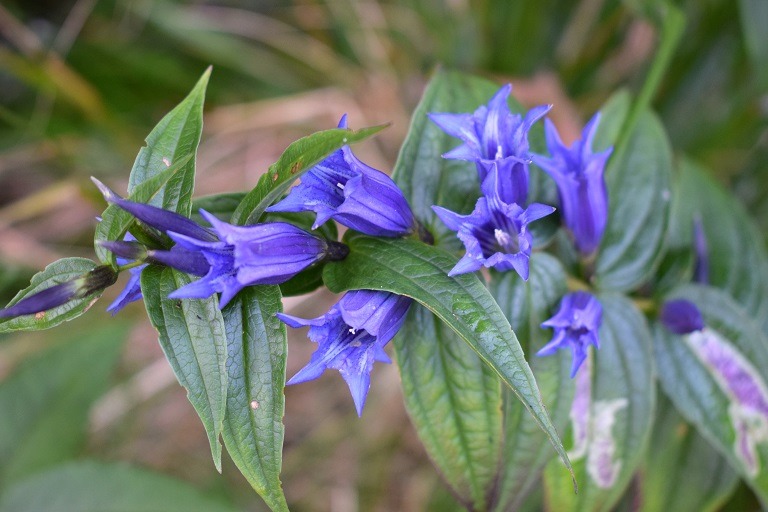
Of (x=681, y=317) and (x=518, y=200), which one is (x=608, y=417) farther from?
(x=518, y=200)

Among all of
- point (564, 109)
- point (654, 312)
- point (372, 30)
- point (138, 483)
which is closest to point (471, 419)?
point (654, 312)

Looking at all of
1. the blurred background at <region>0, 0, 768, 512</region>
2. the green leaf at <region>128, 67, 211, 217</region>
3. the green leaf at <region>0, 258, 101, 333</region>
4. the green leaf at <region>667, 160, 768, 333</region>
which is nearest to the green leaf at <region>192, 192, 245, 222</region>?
the green leaf at <region>128, 67, 211, 217</region>

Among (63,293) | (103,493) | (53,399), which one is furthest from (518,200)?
(53,399)

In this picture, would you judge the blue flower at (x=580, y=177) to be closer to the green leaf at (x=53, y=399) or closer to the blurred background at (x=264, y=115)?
the blurred background at (x=264, y=115)

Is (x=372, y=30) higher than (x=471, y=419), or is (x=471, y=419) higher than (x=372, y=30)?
(x=372, y=30)

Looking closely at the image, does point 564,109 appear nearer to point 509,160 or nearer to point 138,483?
point 509,160

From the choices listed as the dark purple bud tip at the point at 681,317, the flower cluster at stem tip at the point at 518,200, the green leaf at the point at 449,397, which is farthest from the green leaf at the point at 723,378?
the green leaf at the point at 449,397
